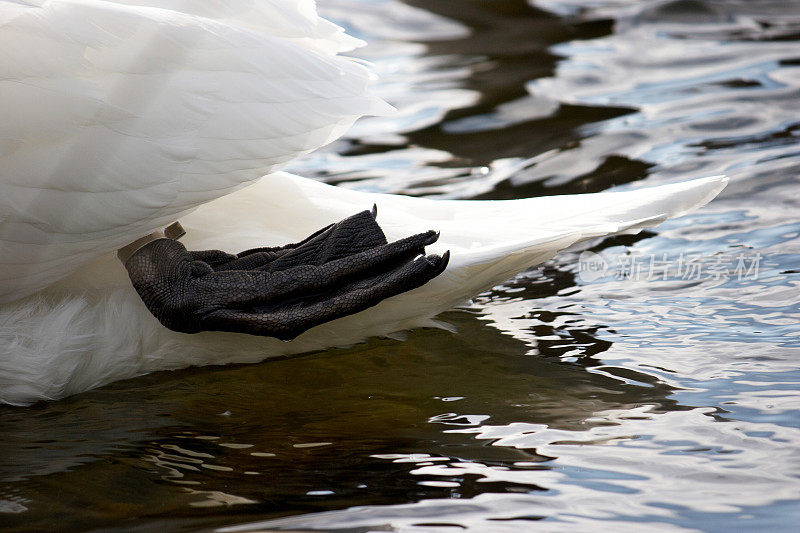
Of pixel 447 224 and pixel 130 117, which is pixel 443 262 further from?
pixel 130 117

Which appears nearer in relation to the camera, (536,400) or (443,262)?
(443,262)

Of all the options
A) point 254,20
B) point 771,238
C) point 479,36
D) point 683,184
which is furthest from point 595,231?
point 479,36

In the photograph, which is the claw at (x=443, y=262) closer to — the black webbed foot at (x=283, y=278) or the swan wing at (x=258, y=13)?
the black webbed foot at (x=283, y=278)

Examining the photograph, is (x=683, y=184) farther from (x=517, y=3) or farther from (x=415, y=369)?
(x=517, y=3)

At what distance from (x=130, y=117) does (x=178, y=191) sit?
0.21m

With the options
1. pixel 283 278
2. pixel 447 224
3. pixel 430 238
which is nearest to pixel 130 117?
pixel 283 278

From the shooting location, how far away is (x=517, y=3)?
294 inches

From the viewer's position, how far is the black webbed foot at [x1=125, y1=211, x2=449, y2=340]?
2631mm

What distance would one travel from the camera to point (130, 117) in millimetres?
2406
